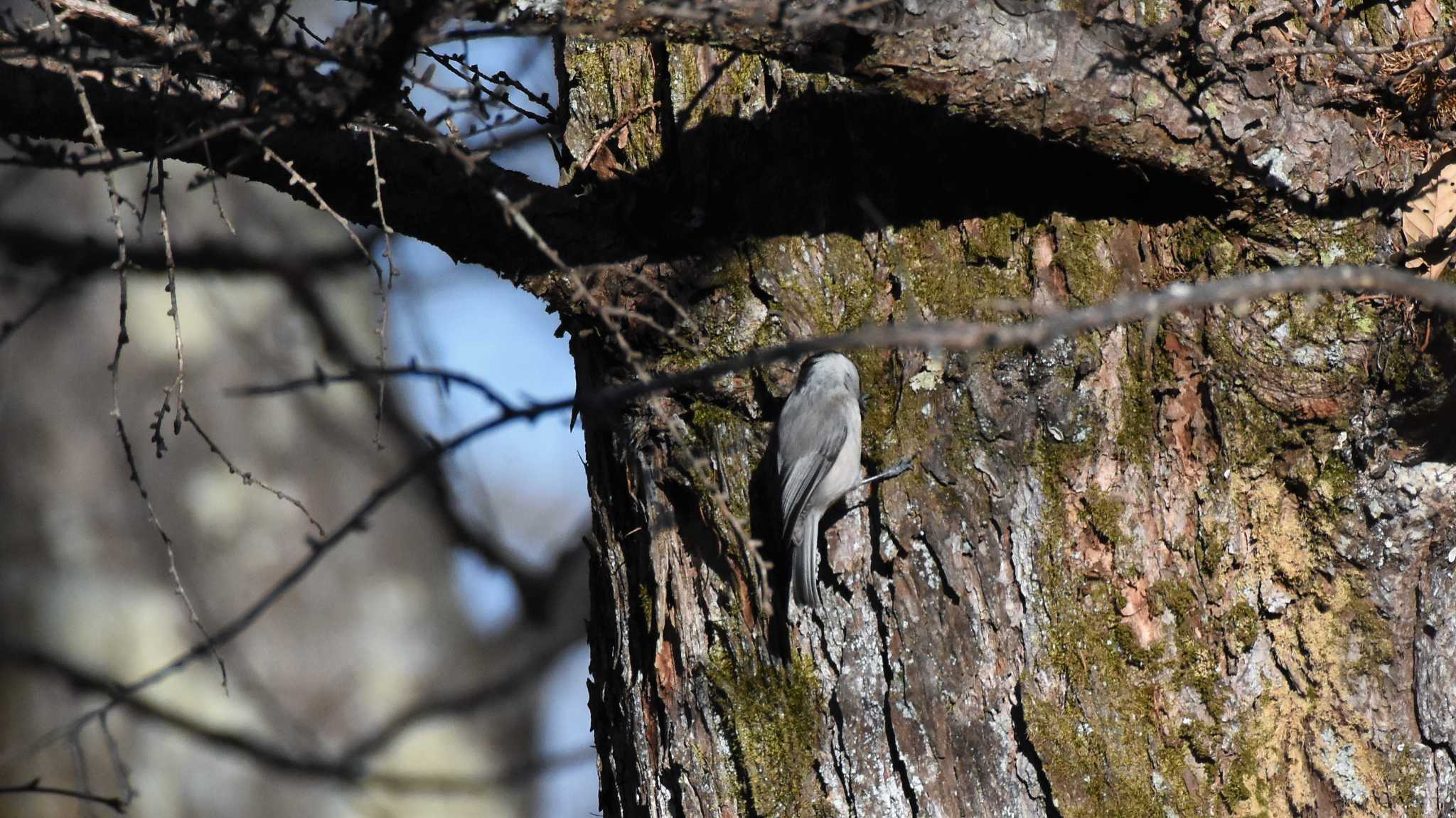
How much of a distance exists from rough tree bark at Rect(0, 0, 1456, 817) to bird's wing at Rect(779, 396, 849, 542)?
0.05 metres

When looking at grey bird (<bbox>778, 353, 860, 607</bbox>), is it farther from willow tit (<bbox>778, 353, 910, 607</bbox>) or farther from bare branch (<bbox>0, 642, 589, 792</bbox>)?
bare branch (<bbox>0, 642, 589, 792</bbox>)

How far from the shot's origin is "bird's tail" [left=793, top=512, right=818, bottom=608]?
6.52 feet

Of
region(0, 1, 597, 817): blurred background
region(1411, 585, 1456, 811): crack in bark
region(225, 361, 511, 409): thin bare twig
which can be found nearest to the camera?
region(225, 361, 511, 409): thin bare twig

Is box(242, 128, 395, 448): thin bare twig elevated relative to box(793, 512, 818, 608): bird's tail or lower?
elevated

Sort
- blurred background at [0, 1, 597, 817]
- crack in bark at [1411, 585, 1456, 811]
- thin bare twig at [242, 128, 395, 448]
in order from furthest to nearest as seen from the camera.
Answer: blurred background at [0, 1, 597, 817]
crack in bark at [1411, 585, 1456, 811]
thin bare twig at [242, 128, 395, 448]

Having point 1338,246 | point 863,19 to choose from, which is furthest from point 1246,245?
point 863,19

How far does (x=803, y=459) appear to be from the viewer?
200 centimetres

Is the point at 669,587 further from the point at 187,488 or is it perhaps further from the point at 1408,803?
the point at 187,488

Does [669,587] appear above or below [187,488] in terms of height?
below

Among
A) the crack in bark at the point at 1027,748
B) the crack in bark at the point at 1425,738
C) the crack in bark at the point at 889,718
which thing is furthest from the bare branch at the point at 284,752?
the crack in bark at the point at 1425,738

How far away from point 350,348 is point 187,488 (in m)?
1.38

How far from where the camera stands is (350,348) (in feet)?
19.2

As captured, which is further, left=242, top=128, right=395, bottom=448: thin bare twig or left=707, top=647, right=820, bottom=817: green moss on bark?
left=707, top=647, right=820, bottom=817: green moss on bark

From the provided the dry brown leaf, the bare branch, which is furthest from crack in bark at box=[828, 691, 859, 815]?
the bare branch
